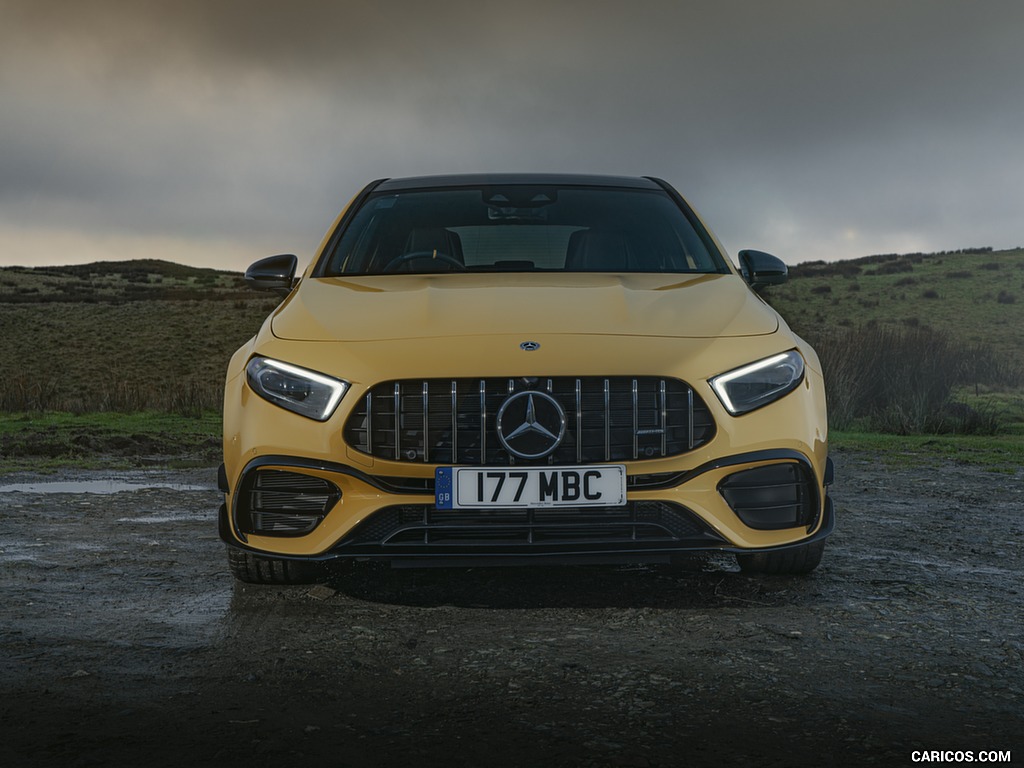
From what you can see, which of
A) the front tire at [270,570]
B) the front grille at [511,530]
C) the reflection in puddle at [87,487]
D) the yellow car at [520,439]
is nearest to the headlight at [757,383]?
the yellow car at [520,439]

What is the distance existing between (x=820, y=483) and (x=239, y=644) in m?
2.07

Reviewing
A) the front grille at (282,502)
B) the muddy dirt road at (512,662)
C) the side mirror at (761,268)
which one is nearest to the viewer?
the muddy dirt road at (512,662)

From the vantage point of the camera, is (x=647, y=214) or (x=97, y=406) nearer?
(x=647, y=214)

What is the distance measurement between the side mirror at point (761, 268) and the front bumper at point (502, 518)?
1796mm

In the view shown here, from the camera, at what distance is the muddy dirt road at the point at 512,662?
2.52m

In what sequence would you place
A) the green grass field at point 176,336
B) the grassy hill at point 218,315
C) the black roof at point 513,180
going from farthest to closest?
1. the grassy hill at point 218,315
2. the green grass field at point 176,336
3. the black roof at point 513,180

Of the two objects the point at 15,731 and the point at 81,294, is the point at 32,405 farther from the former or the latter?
the point at 81,294

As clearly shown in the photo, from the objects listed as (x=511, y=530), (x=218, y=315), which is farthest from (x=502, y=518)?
(x=218, y=315)

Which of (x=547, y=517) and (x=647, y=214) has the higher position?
(x=647, y=214)

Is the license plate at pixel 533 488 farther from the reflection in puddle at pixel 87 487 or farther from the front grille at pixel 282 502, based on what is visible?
the reflection in puddle at pixel 87 487

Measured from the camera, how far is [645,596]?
13.5ft

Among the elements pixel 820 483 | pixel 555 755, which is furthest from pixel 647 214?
pixel 555 755

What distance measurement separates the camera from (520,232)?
5543 millimetres

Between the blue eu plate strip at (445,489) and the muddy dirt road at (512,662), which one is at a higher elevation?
the blue eu plate strip at (445,489)
